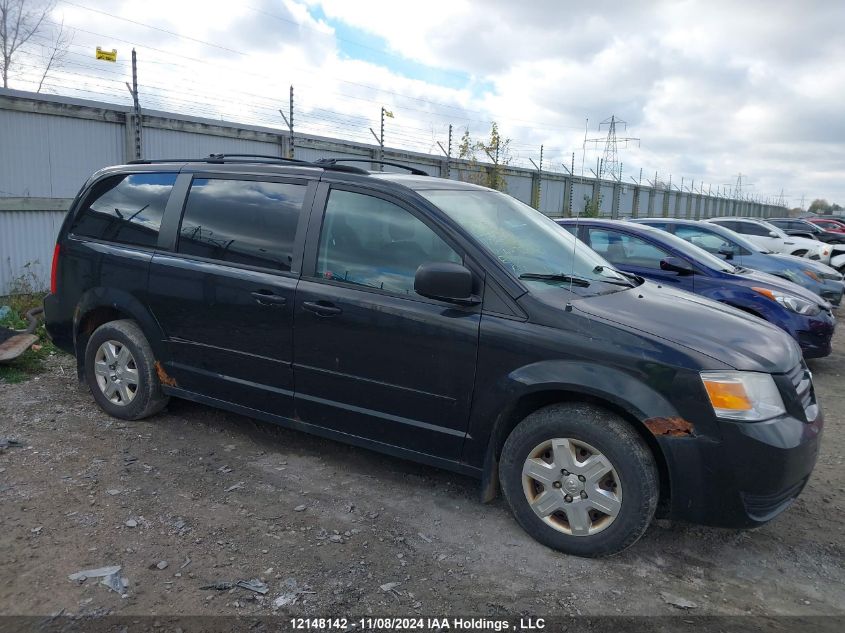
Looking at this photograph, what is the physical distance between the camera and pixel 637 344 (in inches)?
119

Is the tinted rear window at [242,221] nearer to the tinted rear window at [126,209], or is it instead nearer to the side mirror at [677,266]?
the tinted rear window at [126,209]

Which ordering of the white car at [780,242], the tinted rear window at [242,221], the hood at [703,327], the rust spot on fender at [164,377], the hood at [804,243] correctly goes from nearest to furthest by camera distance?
the hood at [703,327]
the tinted rear window at [242,221]
the rust spot on fender at [164,377]
the white car at [780,242]
the hood at [804,243]

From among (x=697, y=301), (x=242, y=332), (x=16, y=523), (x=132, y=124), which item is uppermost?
(x=132, y=124)

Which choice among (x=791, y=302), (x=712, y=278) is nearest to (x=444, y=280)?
(x=712, y=278)

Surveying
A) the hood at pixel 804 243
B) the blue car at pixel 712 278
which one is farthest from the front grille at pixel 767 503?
the hood at pixel 804 243

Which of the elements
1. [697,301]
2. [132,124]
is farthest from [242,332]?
[132,124]

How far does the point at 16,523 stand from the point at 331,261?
2.10 m

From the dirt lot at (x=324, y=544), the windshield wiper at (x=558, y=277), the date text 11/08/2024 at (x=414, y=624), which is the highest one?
the windshield wiper at (x=558, y=277)

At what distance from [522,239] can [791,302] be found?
4073 millimetres

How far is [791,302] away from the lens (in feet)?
21.4

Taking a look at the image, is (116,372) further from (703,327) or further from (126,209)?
(703,327)

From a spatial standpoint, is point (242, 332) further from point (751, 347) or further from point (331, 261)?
point (751, 347)

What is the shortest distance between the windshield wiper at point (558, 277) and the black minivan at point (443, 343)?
1.1 inches

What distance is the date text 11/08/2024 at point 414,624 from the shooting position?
2.61 m
